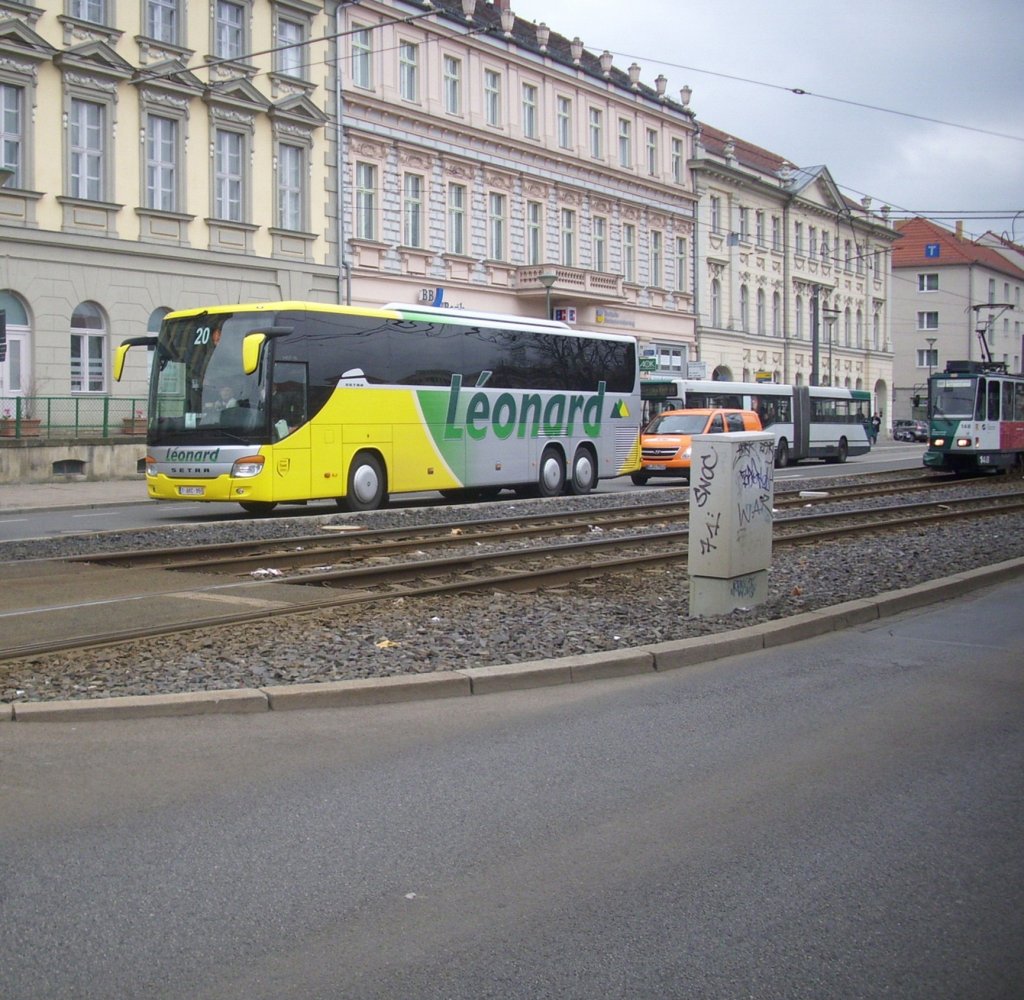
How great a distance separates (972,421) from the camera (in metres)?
34.8

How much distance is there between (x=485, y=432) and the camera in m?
25.0

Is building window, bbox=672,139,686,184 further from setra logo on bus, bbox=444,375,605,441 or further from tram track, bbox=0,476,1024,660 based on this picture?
tram track, bbox=0,476,1024,660

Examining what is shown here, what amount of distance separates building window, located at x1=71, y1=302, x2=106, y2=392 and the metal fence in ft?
4.71

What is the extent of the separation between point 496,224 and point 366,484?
2503 cm

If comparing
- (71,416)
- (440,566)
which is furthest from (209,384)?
(71,416)

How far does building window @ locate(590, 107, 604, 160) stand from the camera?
50.2 metres

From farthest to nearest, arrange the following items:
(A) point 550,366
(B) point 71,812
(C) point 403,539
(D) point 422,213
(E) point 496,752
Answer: (D) point 422,213
(A) point 550,366
(C) point 403,539
(E) point 496,752
(B) point 71,812

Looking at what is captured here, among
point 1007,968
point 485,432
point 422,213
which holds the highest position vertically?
point 422,213

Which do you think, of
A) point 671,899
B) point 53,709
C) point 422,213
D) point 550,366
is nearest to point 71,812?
point 53,709

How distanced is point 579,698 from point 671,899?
3.20m

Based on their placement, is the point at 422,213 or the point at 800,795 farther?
the point at 422,213

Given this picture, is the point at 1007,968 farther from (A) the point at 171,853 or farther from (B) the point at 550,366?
(B) the point at 550,366

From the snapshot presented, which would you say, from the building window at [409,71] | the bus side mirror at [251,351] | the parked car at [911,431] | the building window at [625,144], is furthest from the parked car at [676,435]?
the parked car at [911,431]

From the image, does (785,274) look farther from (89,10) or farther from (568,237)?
(89,10)
